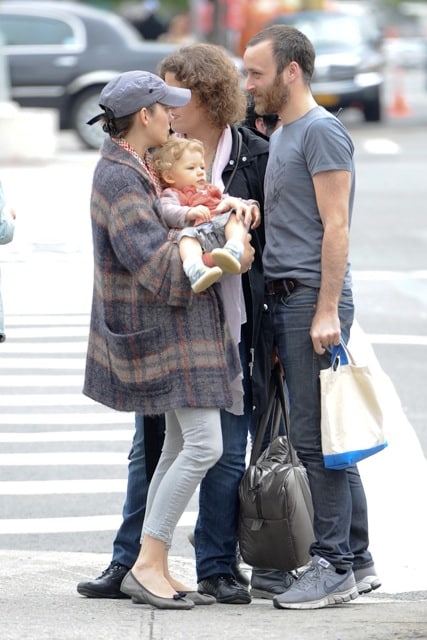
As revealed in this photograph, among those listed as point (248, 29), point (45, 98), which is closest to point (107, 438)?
point (45, 98)

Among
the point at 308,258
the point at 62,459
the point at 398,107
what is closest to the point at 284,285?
the point at 308,258

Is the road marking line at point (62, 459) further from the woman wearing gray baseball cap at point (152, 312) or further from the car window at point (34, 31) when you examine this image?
the car window at point (34, 31)

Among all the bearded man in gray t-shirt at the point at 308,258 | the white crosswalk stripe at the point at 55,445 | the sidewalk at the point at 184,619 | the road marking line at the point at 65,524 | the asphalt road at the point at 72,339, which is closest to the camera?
the sidewalk at the point at 184,619

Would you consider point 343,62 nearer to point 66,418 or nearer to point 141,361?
point 66,418

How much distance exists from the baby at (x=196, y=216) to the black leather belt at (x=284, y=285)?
30 centimetres

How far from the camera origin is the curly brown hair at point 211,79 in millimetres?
5105

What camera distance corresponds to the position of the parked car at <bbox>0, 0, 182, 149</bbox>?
2123 cm

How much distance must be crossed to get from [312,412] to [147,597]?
0.82 metres

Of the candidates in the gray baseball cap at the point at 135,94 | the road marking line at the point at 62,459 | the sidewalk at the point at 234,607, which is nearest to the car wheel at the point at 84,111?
the road marking line at the point at 62,459

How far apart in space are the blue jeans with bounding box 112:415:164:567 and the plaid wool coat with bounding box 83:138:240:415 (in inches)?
13.0

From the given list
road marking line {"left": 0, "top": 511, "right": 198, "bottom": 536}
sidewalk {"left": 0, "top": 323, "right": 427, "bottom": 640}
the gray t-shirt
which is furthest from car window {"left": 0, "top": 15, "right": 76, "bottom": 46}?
the gray t-shirt

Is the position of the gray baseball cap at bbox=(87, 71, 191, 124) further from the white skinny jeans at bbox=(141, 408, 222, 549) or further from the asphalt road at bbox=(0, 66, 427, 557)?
the asphalt road at bbox=(0, 66, 427, 557)

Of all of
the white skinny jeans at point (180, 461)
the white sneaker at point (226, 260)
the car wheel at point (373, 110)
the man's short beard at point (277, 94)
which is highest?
Answer: the man's short beard at point (277, 94)

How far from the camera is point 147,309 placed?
483cm
